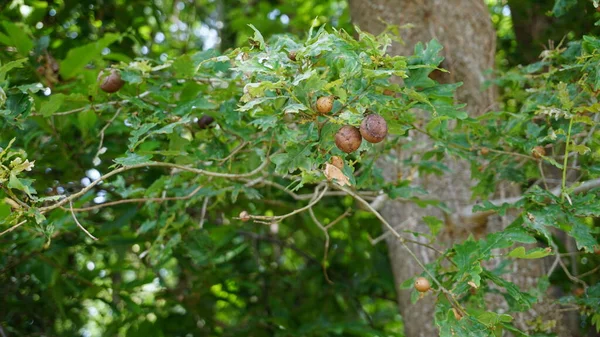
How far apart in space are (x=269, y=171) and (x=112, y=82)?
24.9 inches

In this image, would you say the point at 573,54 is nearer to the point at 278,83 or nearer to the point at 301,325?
the point at 278,83

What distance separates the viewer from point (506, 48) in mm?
3715

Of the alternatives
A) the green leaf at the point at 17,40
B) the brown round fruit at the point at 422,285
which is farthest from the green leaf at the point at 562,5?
the green leaf at the point at 17,40

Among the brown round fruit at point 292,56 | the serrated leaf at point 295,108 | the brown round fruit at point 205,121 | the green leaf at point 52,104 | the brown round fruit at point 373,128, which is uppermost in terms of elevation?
the brown round fruit at point 292,56

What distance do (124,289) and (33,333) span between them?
1.94ft

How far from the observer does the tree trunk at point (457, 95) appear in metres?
2.57

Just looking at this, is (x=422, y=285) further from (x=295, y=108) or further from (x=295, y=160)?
(x=295, y=108)

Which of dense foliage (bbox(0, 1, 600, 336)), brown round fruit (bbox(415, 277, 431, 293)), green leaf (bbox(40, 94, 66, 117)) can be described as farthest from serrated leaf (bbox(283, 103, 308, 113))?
green leaf (bbox(40, 94, 66, 117))

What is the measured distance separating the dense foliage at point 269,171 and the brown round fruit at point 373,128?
32 mm

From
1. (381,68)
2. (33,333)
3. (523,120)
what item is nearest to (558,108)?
(523,120)

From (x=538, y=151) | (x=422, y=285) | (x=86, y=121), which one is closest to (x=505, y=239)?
(x=422, y=285)

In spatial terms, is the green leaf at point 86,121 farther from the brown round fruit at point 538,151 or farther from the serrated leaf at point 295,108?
the brown round fruit at point 538,151

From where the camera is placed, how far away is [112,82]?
192 cm

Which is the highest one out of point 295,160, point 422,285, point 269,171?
point 295,160
